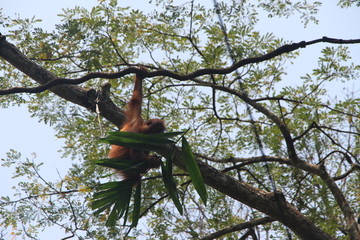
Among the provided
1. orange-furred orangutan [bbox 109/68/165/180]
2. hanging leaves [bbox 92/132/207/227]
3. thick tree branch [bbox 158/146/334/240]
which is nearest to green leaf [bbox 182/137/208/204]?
hanging leaves [bbox 92/132/207/227]

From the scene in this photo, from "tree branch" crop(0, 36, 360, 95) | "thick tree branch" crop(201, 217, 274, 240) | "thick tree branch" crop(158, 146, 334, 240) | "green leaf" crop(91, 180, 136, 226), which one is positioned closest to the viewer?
"green leaf" crop(91, 180, 136, 226)

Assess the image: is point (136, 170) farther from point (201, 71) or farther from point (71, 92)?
point (71, 92)

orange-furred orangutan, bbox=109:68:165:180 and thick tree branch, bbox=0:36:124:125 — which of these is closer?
thick tree branch, bbox=0:36:124:125

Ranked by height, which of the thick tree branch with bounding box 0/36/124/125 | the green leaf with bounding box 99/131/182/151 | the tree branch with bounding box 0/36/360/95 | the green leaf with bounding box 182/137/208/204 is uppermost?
the thick tree branch with bounding box 0/36/124/125

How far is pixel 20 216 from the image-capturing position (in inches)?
212

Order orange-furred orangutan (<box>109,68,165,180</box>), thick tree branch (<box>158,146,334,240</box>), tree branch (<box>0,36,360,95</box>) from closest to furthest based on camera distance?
tree branch (<box>0,36,360,95</box>) → thick tree branch (<box>158,146,334,240</box>) → orange-furred orangutan (<box>109,68,165,180</box>)

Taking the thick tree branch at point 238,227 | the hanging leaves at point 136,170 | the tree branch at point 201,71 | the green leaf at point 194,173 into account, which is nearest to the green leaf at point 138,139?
the hanging leaves at point 136,170

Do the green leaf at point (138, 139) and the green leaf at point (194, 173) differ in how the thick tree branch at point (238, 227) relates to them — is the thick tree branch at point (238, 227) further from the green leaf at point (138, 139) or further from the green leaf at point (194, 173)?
the green leaf at point (138, 139)

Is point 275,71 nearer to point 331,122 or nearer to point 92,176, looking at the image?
point 331,122

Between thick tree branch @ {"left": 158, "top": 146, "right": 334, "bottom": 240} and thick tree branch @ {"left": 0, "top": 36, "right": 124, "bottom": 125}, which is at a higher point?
thick tree branch @ {"left": 0, "top": 36, "right": 124, "bottom": 125}

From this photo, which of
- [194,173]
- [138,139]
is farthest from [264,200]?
[138,139]

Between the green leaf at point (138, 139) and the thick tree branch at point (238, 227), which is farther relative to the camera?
the thick tree branch at point (238, 227)

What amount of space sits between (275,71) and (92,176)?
3.48m

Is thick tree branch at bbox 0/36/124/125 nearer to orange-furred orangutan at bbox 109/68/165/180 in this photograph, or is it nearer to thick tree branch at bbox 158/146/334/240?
orange-furred orangutan at bbox 109/68/165/180
